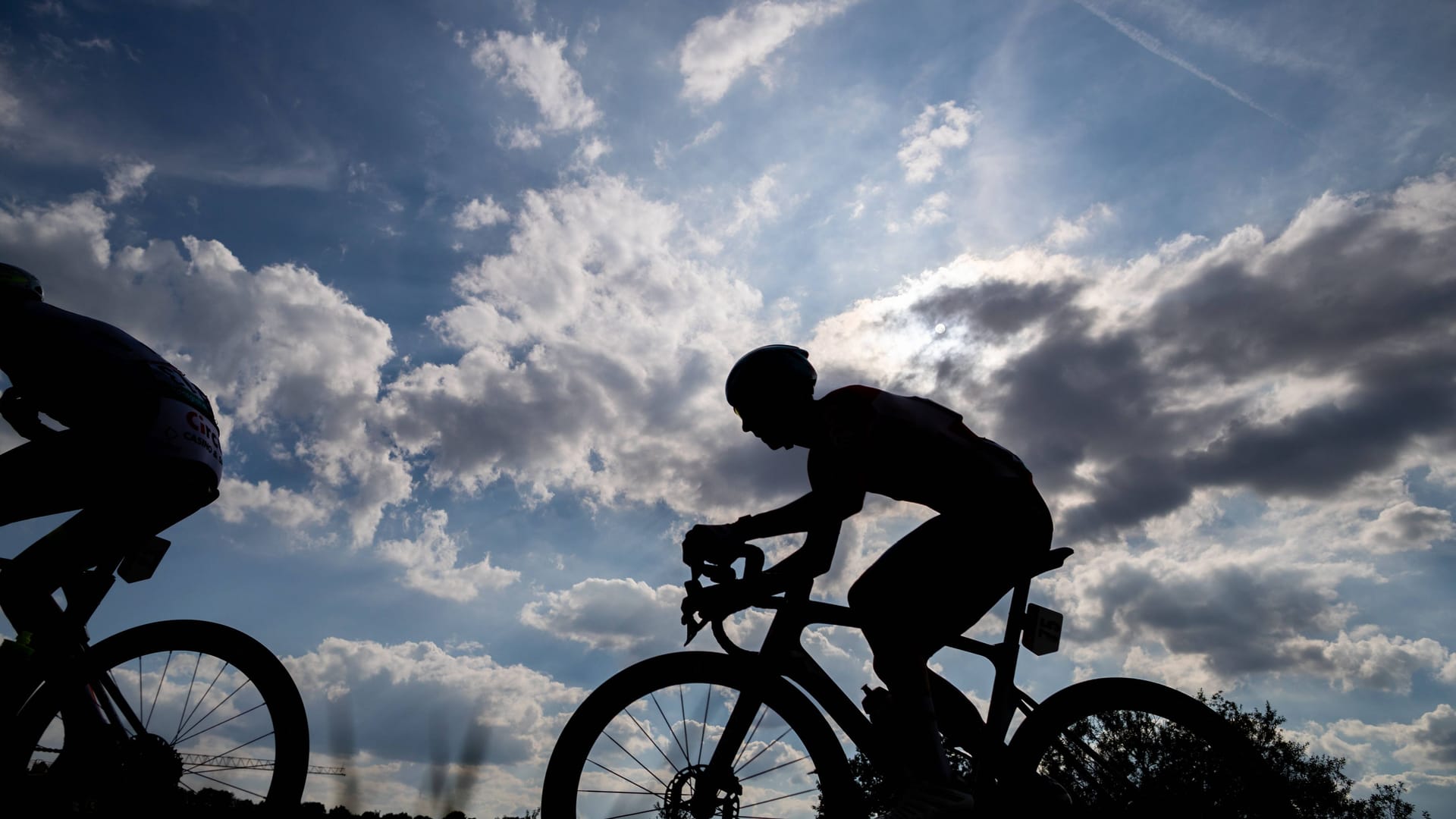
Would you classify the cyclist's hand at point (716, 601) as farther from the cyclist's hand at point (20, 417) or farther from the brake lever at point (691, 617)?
the cyclist's hand at point (20, 417)

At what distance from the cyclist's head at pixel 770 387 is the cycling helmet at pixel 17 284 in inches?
161

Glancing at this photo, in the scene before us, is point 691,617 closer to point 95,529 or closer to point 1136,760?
point 1136,760

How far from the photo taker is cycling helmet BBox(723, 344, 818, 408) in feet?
14.9

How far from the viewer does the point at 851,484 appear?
13.3 feet

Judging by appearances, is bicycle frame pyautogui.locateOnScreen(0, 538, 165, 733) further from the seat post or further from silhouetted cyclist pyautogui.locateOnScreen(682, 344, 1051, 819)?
the seat post

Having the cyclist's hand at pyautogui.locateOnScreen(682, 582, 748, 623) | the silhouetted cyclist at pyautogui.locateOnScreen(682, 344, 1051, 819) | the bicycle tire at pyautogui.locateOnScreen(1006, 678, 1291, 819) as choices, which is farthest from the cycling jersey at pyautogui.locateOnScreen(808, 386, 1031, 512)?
the bicycle tire at pyautogui.locateOnScreen(1006, 678, 1291, 819)

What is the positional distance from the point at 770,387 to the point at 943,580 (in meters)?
1.42

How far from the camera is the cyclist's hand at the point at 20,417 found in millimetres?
4188

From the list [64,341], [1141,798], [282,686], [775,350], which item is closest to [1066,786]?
[1141,798]

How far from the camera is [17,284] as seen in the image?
457 cm

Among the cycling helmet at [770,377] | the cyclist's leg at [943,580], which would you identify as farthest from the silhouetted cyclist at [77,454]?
the cyclist's leg at [943,580]

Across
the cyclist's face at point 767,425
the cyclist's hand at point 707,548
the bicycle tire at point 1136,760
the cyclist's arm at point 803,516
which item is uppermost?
the cyclist's face at point 767,425

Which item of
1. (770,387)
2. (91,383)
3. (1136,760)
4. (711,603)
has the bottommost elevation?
(1136,760)

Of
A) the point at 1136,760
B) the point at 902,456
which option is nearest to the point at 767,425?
the point at 902,456
